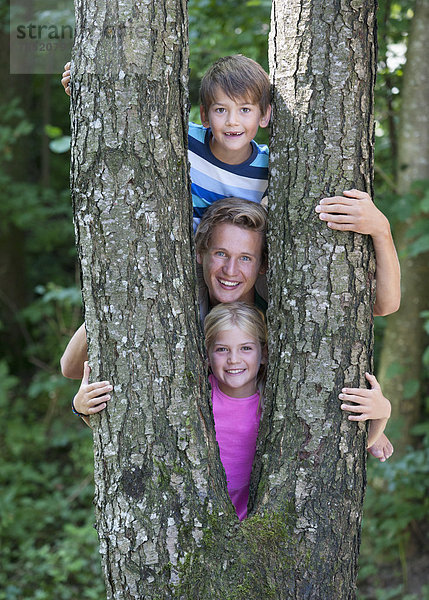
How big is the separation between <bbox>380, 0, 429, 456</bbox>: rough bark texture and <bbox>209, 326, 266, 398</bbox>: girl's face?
264 cm

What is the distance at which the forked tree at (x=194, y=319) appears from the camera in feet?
5.90

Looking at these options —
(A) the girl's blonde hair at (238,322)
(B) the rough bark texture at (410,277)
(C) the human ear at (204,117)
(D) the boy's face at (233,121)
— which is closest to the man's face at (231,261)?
(A) the girl's blonde hair at (238,322)

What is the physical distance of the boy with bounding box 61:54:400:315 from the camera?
7.83ft

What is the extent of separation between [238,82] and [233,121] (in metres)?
0.14

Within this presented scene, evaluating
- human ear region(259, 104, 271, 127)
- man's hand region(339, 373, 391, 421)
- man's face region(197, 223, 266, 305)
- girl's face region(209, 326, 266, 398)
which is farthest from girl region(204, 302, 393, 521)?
human ear region(259, 104, 271, 127)

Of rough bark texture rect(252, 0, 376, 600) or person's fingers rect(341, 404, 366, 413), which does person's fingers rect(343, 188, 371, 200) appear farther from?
person's fingers rect(341, 404, 366, 413)

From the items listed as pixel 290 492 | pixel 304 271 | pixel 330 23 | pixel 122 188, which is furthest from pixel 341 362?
pixel 330 23

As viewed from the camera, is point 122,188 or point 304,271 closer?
point 122,188

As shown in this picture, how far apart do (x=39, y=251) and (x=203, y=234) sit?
6.79 metres

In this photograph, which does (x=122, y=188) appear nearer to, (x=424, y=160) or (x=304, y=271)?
(x=304, y=271)

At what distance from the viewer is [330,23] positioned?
1.94 meters

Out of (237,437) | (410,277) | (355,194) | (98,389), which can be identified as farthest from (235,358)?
(410,277)

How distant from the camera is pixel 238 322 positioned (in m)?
2.34

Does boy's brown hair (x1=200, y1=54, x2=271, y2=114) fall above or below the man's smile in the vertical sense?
above
